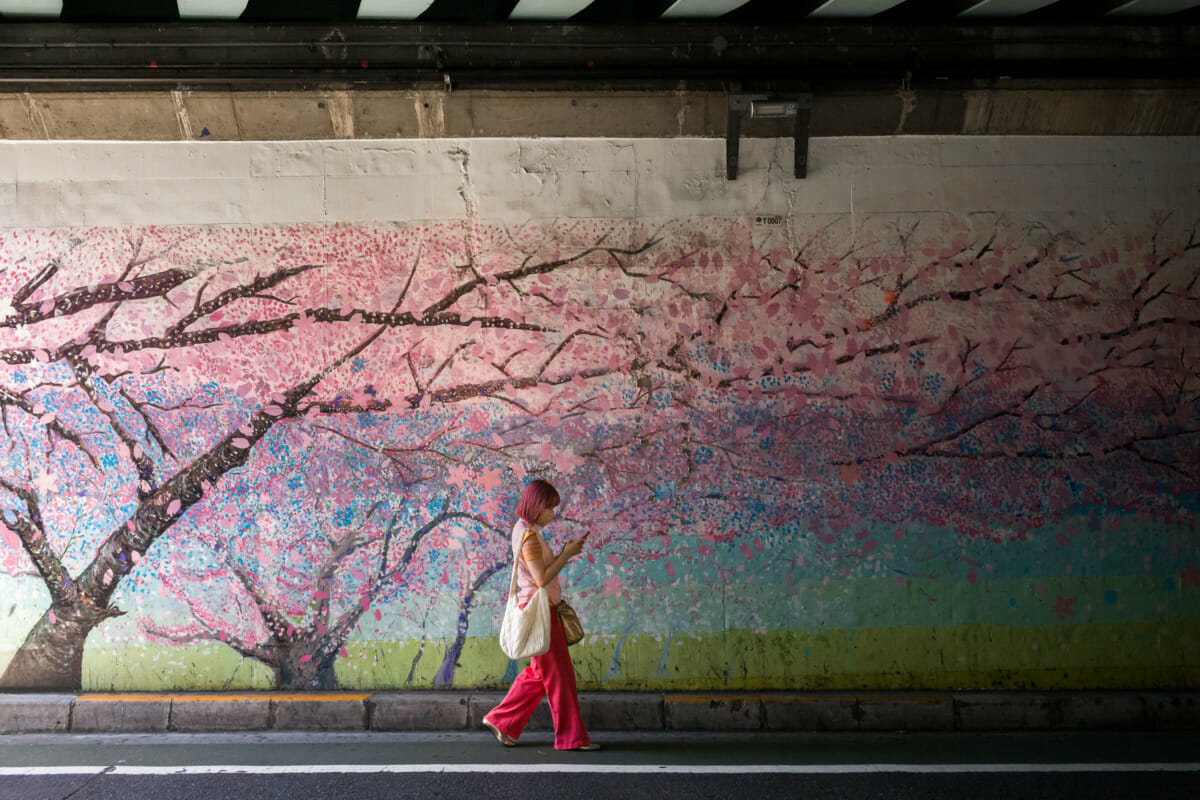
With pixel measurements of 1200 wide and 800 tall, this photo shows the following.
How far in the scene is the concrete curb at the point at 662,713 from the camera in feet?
19.8

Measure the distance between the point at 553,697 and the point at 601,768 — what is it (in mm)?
531

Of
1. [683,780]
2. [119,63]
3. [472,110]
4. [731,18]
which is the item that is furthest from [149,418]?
[731,18]

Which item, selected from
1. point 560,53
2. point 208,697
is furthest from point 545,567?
point 560,53

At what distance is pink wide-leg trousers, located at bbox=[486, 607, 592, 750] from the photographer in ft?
→ 17.7

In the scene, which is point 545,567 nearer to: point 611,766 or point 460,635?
point 611,766

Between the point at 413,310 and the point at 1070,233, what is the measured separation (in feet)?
16.6

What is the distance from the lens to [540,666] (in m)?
5.48

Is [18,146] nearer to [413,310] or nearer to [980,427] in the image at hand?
[413,310]

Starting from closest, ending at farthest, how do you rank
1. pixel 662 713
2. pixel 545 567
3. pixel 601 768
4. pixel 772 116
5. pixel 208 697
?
pixel 601 768 → pixel 545 567 → pixel 662 713 → pixel 208 697 → pixel 772 116

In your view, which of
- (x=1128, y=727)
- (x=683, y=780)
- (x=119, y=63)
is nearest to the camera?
(x=683, y=780)

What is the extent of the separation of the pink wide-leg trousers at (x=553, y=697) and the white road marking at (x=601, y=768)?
294 millimetres

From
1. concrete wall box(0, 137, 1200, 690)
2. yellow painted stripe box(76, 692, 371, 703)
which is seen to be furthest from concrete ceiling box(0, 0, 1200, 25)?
yellow painted stripe box(76, 692, 371, 703)

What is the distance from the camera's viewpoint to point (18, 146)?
6.81m

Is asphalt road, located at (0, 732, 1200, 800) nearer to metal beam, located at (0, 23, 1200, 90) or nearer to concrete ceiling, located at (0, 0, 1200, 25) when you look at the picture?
metal beam, located at (0, 23, 1200, 90)
